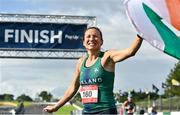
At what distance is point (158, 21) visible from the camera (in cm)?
646

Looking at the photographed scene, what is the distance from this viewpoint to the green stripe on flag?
639 cm

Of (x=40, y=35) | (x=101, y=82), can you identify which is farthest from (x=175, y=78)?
(x=101, y=82)

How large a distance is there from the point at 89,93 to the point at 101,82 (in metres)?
0.16

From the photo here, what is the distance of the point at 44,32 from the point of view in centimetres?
3903

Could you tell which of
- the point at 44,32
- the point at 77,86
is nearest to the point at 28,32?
the point at 44,32

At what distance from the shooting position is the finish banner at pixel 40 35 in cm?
3878

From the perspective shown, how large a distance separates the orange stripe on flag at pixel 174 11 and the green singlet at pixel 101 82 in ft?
2.57

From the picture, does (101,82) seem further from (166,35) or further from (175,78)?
(175,78)

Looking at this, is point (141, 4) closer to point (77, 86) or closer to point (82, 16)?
point (77, 86)

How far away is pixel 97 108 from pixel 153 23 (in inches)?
40.7

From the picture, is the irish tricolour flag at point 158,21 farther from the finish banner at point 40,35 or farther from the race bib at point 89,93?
the finish banner at point 40,35

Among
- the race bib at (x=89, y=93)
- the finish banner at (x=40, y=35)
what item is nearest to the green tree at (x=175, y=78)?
the finish banner at (x=40, y=35)

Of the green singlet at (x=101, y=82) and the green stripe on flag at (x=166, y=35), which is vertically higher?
the green stripe on flag at (x=166, y=35)

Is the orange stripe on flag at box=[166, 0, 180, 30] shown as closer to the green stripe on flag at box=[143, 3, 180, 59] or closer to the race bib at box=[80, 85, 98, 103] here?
the green stripe on flag at box=[143, 3, 180, 59]
